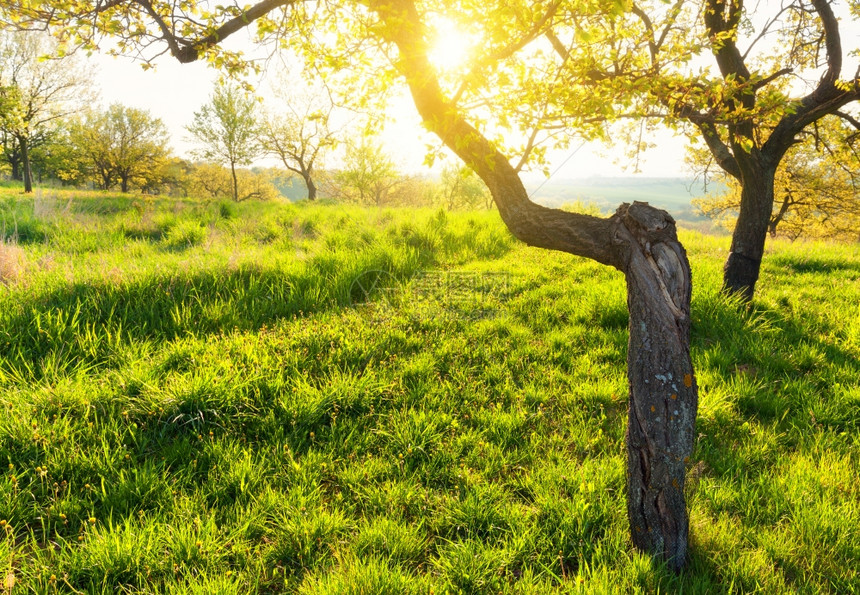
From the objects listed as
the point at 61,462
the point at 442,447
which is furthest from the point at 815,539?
the point at 61,462

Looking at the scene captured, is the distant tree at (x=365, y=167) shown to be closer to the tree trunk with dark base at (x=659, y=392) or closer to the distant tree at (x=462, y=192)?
the distant tree at (x=462, y=192)

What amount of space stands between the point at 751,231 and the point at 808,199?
24518 millimetres

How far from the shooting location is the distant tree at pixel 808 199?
1733 centimetres

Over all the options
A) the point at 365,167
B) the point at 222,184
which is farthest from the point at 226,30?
the point at 222,184

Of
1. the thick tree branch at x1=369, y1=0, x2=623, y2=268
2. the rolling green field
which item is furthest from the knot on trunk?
the rolling green field

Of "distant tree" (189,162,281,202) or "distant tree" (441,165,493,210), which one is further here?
"distant tree" (441,165,493,210)

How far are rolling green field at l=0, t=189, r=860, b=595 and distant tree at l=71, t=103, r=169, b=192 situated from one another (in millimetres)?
45887

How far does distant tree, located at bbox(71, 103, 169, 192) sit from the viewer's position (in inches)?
1554

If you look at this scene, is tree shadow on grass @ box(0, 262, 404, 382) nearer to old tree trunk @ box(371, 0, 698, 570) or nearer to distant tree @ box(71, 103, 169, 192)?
old tree trunk @ box(371, 0, 698, 570)

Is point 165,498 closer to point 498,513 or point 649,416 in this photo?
point 498,513

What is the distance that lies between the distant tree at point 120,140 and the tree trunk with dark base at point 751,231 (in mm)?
51269

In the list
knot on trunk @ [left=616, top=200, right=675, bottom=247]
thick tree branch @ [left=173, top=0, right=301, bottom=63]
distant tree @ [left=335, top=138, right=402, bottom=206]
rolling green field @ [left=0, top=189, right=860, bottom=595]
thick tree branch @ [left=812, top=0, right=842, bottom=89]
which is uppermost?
distant tree @ [left=335, top=138, right=402, bottom=206]

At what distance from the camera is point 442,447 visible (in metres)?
3.16

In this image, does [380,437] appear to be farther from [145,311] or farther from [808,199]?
[808,199]
